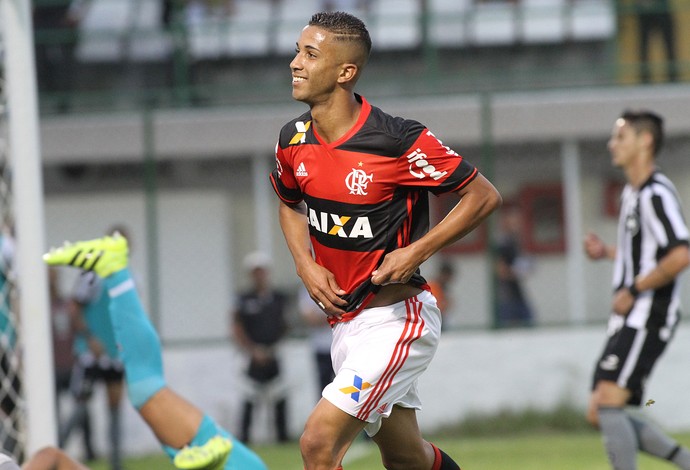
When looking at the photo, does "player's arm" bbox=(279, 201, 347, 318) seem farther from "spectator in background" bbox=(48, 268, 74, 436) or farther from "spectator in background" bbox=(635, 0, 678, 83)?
"spectator in background" bbox=(635, 0, 678, 83)

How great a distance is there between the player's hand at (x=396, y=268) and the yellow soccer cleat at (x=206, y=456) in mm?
1165

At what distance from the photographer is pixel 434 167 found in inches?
177

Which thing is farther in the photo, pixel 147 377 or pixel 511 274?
pixel 511 274

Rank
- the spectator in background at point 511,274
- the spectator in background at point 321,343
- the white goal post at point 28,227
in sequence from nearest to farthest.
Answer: the white goal post at point 28,227 → the spectator in background at point 321,343 → the spectator in background at point 511,274

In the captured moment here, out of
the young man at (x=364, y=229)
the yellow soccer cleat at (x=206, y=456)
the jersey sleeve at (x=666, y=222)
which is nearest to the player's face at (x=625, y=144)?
the jersey sleeve at (x=666, y=222)

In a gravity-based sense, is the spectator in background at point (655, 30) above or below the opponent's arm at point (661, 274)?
above

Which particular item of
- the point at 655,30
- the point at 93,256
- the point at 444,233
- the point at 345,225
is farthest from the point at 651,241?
the point at 655,30

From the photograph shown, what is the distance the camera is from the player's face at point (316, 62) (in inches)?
177

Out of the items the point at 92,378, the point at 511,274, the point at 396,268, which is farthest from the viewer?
the point at 511,274

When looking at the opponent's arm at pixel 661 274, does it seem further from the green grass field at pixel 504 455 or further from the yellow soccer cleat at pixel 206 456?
the green grass field at pixel 504 455

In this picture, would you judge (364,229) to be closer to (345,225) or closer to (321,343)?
(345,225)

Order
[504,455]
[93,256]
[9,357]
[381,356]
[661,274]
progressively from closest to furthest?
1. [381,356]
2. [93,256]
3. [661,274]
4. [9,357]
5. [504,455]

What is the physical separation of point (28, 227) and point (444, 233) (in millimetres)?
2851

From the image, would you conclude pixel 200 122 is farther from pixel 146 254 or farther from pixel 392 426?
pixel 392 426
